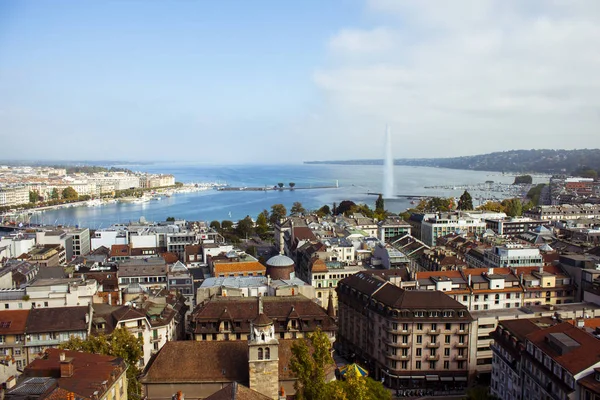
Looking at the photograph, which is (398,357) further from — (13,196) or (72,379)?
(13,196)

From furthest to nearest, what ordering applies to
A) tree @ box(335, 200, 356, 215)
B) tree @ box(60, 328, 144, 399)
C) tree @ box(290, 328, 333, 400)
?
tree @ box(335, 200, 356, 215), tree @ box(60, 328, 144, 399), tree @ box(290, 328, 333, 400)

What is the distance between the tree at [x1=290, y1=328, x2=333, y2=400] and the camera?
20766 mm

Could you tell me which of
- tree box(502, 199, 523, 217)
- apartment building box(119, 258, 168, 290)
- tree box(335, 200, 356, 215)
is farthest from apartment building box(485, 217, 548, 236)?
apartment building box(119, 258, 168, 290)

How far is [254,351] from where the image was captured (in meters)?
21.0

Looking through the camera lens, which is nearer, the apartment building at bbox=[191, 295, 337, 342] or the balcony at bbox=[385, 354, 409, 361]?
the apartment building at bbox=[191, 295, 337, 342]

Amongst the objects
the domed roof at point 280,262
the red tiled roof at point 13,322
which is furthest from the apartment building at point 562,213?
the red tiled roof at point 13,322

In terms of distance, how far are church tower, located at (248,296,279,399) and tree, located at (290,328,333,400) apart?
82cm

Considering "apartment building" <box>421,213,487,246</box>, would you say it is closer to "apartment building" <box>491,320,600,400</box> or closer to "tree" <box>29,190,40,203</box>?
"apartment building" <box>491,320,600,400</box>

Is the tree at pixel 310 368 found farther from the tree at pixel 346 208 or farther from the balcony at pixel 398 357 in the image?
the tree at pixel 346 208

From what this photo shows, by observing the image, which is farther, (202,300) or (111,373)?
(202,300)

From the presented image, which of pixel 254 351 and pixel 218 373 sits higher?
pixel 254 351

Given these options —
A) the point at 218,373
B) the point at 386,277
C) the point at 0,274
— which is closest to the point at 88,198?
the point at 0,274

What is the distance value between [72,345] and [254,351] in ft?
28.3

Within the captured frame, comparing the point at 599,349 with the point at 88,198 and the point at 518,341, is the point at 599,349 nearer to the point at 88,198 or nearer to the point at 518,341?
the point at 518,341
